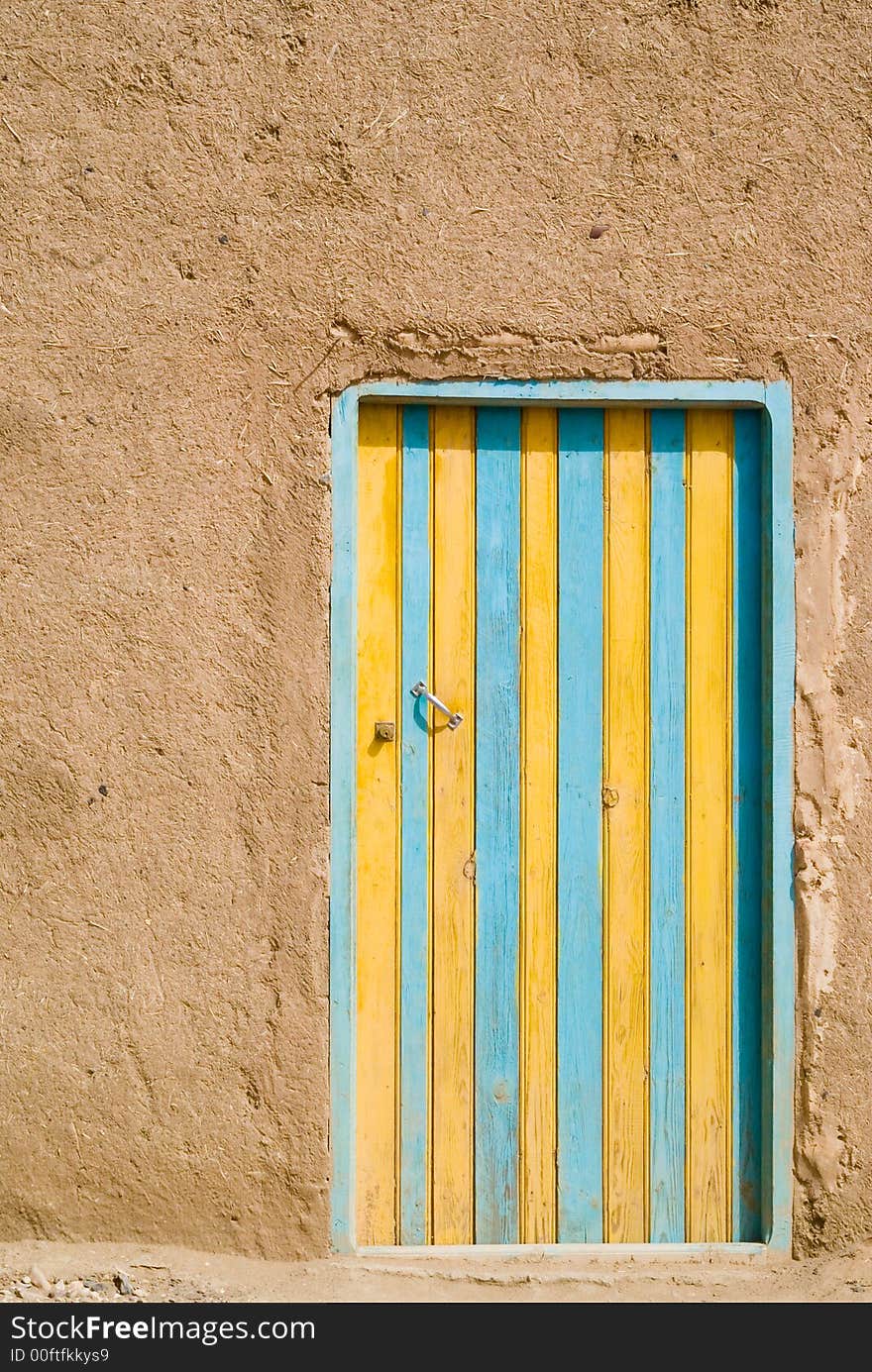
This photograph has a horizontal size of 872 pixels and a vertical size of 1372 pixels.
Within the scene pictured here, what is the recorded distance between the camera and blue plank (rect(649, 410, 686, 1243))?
9.12 ft

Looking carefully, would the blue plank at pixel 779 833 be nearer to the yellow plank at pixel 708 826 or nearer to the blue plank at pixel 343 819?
the yellow plank at pixel 708 826

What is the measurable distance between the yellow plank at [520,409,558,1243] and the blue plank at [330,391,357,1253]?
412 mm

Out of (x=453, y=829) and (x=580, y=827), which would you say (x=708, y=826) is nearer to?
(x=580, y=827)

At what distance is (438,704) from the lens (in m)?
2.78

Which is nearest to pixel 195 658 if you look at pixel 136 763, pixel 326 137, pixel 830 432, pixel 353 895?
pixel 136 763

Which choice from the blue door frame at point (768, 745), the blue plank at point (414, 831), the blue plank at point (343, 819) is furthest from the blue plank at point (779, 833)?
the blue plank at point (343, 819)

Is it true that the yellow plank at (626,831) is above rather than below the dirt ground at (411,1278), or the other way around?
above

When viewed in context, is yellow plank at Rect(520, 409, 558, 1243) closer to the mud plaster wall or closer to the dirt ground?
the dirt ground

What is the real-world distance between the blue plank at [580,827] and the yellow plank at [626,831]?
26 millimetres

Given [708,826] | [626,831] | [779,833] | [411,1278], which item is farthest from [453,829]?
[411,1278]

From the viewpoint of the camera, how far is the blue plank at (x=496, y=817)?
2.77 meters

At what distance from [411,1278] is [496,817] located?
1.07 metres

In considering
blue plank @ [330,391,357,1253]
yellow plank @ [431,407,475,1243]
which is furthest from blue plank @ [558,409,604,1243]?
blue plank @ [330,391,357,1253]

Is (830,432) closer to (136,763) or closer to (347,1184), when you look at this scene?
(136,763)
